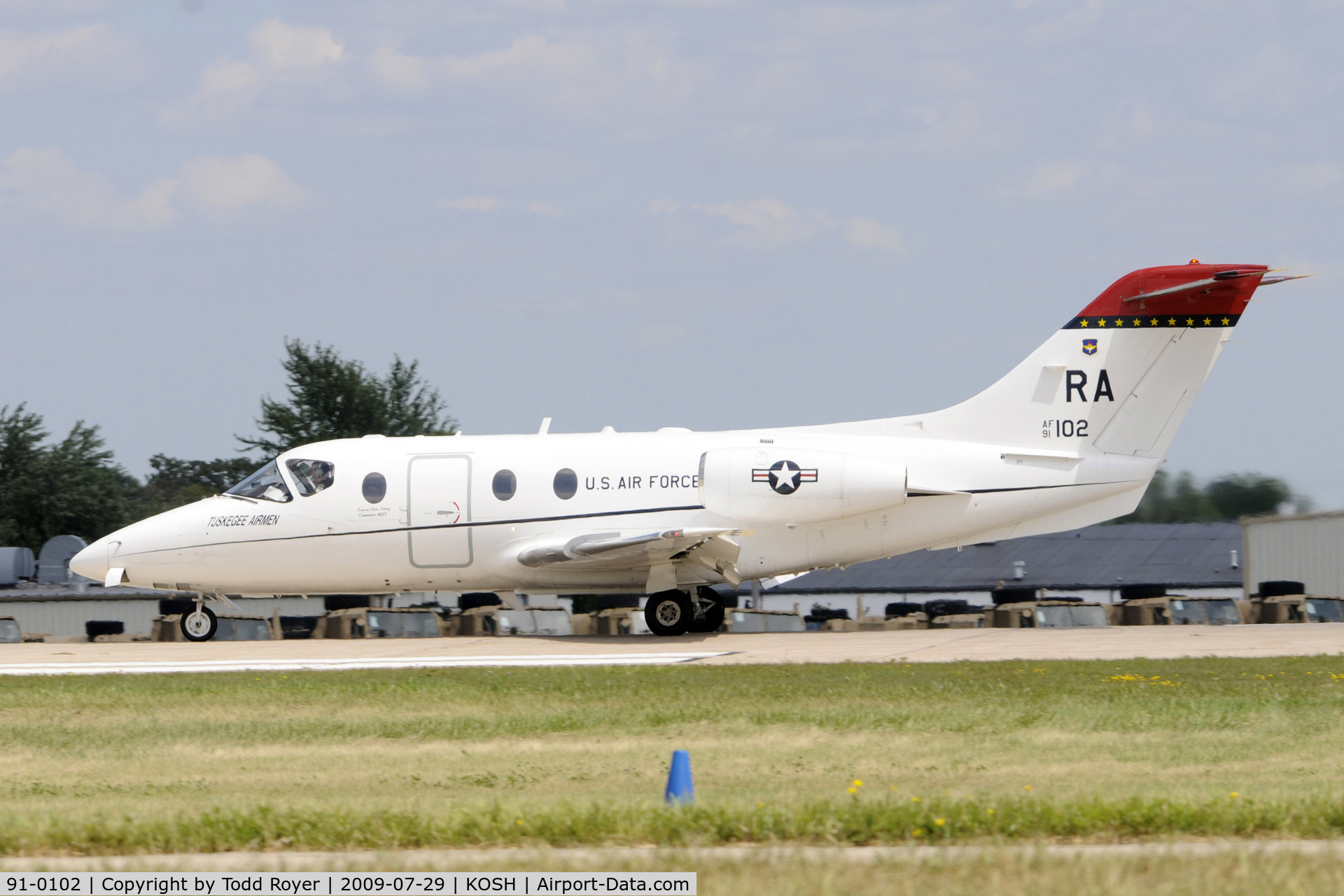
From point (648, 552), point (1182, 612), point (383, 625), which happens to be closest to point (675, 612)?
point (648, 552)

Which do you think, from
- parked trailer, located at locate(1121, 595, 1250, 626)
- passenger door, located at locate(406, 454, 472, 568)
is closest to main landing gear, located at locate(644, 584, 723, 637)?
passenger door, located at locate(406, 454, 472, 568)

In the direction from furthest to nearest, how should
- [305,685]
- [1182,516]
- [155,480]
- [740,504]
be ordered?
[155,480], [1182,516], [740,504], [305,685]

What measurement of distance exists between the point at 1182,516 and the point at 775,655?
20.3 m

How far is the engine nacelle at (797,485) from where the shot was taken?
22500 mm

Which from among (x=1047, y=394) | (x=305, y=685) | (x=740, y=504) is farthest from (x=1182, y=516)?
(x=305, y=685)

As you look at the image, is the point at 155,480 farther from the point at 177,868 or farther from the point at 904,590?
the point at 177,868

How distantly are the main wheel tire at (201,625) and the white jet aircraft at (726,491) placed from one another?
3.95ft

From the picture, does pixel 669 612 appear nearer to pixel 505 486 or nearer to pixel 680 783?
pixel 505 486

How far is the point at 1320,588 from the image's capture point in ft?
129

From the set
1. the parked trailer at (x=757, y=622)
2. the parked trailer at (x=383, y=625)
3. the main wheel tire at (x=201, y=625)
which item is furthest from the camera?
the parked trailer at (x=757, y=622)

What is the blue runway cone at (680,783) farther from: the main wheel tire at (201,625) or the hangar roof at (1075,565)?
the hangar roof at (1075,565)

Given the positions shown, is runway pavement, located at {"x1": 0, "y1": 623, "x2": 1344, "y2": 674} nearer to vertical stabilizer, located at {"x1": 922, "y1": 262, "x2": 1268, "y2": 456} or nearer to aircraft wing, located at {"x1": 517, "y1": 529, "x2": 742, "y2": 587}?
aircraft wing, located at {"x1": 517, "y1": 529, "x2": 742, "y2": 587}

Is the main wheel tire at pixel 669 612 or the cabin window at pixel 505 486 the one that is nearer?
the main wheel tire at pixel 669 612
